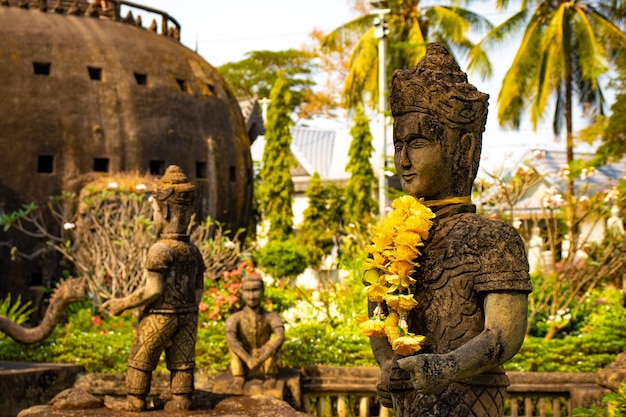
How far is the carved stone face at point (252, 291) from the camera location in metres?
8.35

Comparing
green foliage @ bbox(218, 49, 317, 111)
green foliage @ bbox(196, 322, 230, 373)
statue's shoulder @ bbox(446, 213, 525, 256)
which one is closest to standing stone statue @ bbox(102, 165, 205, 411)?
green foliage @ bbox(196, 322, 230, 373)

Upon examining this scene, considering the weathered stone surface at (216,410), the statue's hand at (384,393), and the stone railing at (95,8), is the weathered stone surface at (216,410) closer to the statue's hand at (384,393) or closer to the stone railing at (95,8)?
the statue's hand at (384,393)

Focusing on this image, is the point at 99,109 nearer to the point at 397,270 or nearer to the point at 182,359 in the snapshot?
the point at 182,359

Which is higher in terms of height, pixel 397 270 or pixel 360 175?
pixel 360 175

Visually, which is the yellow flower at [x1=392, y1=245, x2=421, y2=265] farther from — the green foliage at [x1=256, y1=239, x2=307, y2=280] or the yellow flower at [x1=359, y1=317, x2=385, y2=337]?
the green foliage at [x1=256, y1=239, x2=307, y2=280]

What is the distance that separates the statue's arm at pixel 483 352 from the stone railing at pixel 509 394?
509 cm

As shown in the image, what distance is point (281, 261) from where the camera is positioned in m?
21.1

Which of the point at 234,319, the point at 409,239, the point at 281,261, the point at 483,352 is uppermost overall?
the point at 409,239

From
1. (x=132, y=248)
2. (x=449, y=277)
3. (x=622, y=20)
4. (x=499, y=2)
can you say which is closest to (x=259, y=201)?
(x=499, y=2)

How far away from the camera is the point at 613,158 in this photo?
18.4 m

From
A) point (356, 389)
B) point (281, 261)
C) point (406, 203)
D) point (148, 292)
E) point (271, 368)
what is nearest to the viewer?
point (406, 203)

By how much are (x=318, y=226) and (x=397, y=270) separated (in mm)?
21268

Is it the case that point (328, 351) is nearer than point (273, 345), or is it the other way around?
point (273, 345)

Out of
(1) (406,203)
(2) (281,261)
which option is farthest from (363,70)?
(1) (406,203)
